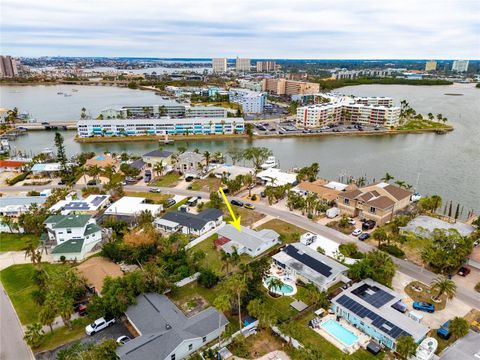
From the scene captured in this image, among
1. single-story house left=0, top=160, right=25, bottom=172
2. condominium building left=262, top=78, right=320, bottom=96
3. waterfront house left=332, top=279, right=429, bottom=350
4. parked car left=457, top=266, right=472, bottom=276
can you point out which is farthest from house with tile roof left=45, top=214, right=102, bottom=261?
condominium building left=262, top=78, right=320, bottom=96

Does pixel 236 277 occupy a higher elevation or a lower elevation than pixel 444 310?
A: higher

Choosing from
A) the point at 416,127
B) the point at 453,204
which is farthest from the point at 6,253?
the point at 416,127

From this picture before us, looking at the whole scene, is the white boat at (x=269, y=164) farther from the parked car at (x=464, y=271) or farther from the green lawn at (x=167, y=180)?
the parked car at (x=464, y=271)

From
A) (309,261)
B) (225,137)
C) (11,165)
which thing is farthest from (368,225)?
(11,165)

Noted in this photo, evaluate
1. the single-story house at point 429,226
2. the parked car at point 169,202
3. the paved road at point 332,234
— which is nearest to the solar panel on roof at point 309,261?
the paved road at point 332,234

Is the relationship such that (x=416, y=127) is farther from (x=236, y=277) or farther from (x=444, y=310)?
(x=236, y=277)

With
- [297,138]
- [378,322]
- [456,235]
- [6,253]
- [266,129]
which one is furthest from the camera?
[266,129]

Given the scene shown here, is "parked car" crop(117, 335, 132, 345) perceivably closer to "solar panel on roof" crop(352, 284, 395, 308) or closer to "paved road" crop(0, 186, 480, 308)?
"solar panel on roof" crop(352, 284, 395, 308)
